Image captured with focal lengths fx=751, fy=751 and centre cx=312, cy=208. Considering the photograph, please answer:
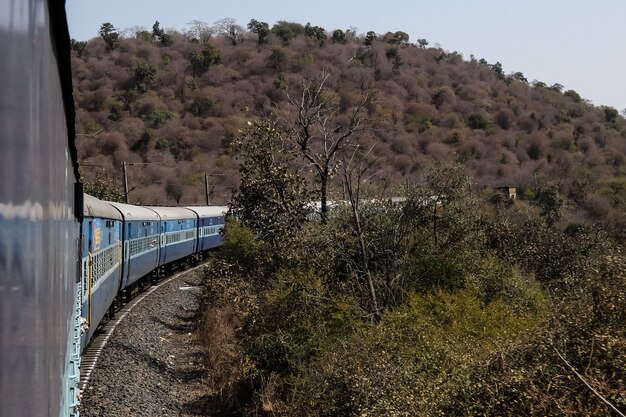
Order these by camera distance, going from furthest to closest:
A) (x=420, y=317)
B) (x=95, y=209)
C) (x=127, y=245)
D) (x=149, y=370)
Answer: (x=127, y=245) < (x=149, y=370) < (x=420, y=317) < (x=95, y=209)

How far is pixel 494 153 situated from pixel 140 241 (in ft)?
200

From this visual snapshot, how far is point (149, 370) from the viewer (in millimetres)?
15062

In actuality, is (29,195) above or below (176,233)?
above

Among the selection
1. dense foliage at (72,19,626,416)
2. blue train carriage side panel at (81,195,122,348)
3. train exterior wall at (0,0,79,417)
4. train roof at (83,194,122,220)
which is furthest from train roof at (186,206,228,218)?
train exterior wall at (0,0,79,417)

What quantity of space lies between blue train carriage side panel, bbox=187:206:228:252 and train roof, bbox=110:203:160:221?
9944mm

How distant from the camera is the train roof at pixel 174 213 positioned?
28.0 meters

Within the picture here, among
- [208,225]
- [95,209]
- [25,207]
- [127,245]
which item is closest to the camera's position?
[25,207]

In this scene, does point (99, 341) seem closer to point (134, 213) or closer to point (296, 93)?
point (134, 213)

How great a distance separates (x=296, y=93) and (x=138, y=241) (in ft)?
204

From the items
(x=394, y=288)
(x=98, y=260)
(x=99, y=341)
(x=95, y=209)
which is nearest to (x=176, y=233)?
(x=99, y=341)

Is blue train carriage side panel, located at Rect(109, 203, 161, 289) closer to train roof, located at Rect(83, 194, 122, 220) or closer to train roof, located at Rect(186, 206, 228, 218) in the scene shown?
train roof, located at Rect(83, 194, 122, 220)

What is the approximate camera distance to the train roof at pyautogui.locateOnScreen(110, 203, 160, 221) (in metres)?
20.0

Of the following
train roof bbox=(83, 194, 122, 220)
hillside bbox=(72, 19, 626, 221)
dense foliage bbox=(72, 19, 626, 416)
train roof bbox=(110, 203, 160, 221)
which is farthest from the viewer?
hillside bbox=(72, 19, 626, 221)

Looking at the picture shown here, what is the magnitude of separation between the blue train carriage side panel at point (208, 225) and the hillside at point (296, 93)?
13.7 metres
